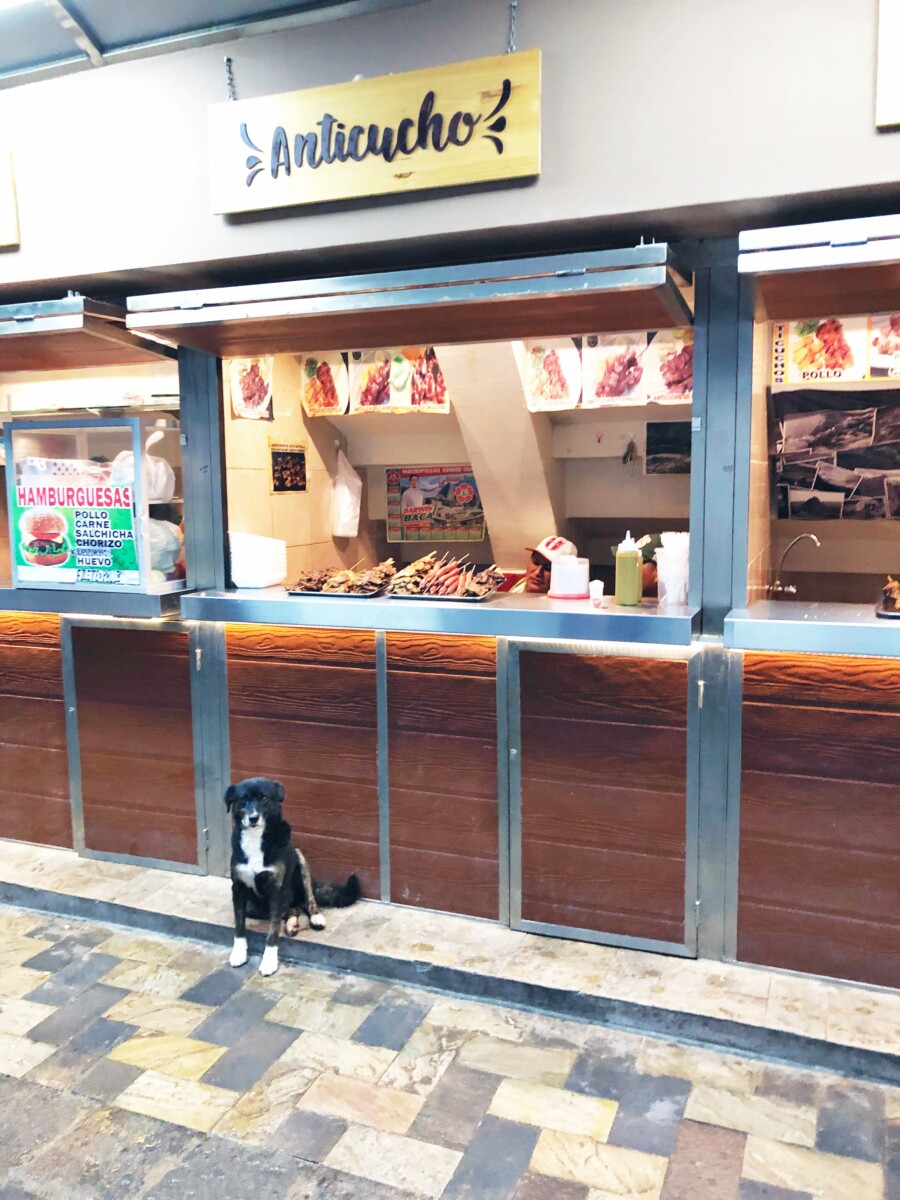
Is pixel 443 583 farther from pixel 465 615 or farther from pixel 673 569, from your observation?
pixel 673 569

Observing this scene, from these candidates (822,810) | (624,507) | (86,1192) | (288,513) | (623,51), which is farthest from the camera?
(624,507)

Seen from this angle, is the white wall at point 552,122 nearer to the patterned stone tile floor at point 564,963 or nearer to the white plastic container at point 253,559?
the white plastic container at point 253,559

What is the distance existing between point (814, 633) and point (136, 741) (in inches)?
140

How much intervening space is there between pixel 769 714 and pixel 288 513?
3448 millimetres

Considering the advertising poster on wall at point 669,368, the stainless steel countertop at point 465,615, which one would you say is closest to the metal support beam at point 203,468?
the stainless steel countertop at point 465,615

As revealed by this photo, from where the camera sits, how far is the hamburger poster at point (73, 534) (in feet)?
15.4

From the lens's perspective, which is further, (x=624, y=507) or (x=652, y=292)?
(x=624, y=507)

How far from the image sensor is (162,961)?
165 inches

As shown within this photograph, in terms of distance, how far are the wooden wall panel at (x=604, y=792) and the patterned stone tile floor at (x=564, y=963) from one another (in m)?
0.18

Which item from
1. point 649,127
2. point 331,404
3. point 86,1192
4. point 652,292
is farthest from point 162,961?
point 649,127

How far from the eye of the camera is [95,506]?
4738mm

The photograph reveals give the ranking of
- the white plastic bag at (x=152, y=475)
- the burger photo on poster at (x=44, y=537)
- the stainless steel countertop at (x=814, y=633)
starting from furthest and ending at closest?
the burger photo on poster at (x=44, y=537) < the white plastic bag at (x=152, y=475) < the stainless steel countertop at (x=814, y=633)

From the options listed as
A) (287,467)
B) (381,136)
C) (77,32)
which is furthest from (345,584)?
(77,32)

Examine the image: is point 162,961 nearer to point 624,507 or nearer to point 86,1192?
point 86,1192
